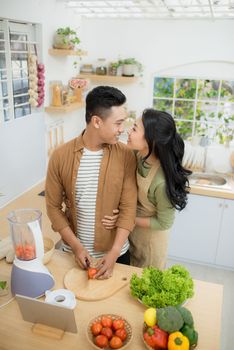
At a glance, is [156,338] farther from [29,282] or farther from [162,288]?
[29,282]

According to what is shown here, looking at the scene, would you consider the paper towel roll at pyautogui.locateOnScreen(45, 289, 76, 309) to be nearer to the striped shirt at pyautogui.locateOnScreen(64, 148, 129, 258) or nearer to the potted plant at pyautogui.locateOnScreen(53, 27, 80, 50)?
the striped shirt at pyautogui.locateOnScreen(64, 148, 129, 258)

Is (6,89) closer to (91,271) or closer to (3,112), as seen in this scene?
(3,112)

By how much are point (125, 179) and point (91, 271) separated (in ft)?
1.39

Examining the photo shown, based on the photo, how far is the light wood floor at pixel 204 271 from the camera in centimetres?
230

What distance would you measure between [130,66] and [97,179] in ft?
8.73

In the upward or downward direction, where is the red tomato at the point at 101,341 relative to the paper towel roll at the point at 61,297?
downward

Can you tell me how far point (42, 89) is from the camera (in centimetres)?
302

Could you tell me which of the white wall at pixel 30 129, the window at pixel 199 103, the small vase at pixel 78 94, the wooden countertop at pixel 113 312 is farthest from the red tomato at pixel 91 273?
the window at pixel 199 103

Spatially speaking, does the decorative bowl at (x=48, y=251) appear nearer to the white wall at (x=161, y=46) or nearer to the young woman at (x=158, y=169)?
the young woman at (x=158, y=169)

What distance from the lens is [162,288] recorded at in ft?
4.01

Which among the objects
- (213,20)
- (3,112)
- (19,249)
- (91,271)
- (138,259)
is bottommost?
(138,259)

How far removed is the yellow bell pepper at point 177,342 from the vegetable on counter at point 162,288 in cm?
18

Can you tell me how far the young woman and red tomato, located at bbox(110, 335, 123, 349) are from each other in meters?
0.56

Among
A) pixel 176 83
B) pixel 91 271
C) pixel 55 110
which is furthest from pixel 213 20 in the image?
pixel 91 271
